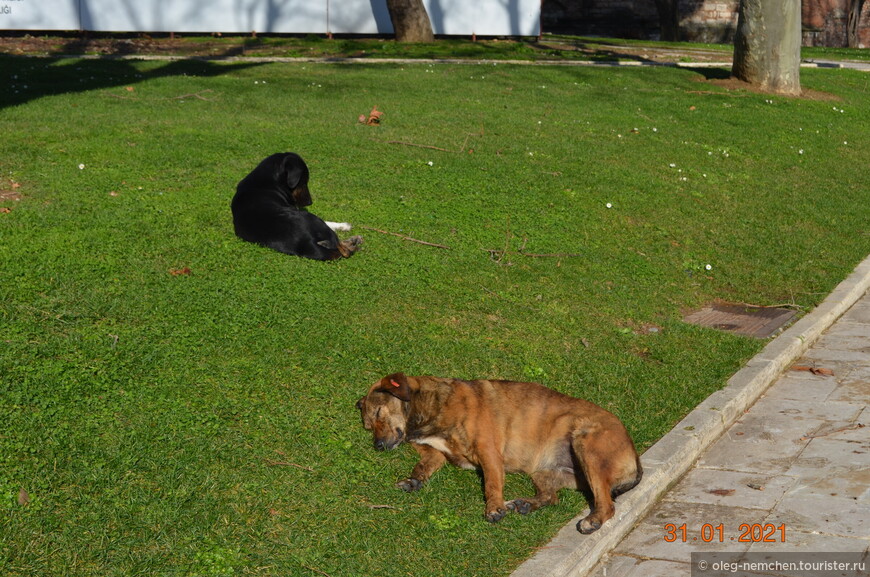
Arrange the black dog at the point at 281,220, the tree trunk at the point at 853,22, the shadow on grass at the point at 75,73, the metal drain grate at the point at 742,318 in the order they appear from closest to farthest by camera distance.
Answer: the black dog at the point at 281,220, the metal drain grate at the point at 742,318, the shadow on grass at the point at 75,73, the tree trunk at the point at 853,22

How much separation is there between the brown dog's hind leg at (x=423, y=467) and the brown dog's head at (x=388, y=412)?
157 mm

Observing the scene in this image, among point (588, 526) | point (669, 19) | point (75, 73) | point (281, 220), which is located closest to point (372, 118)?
point (281, 220)

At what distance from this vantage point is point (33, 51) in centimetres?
2016

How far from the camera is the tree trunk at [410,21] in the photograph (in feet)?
73.6

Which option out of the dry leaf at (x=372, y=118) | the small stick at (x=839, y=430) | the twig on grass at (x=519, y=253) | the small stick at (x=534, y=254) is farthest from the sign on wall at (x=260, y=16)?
the small stick at (x=839, y=430)

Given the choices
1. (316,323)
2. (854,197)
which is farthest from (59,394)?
(854,197)

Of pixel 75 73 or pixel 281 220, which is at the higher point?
pixel 75 73

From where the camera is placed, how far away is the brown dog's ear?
17.6ft

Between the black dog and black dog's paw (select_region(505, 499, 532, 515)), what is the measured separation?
11.6 ft

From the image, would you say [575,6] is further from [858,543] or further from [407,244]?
[858,543]

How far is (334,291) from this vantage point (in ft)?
24.7

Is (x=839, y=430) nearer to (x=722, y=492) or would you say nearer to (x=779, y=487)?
(x=779, y=487)

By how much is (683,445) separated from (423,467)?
1777mm

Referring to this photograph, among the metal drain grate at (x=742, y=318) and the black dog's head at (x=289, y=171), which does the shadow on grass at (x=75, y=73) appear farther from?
the metal drain grate at (x=742, y=318)
